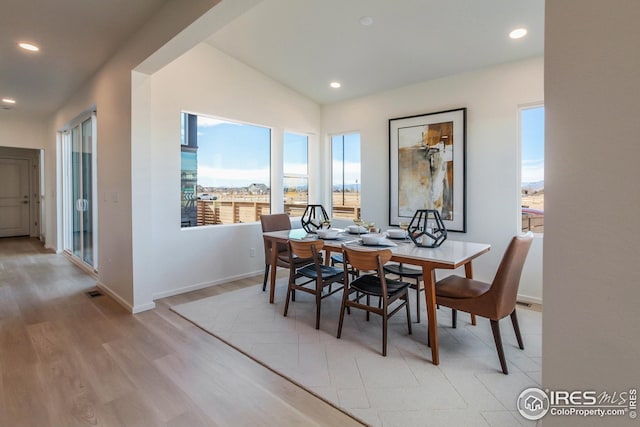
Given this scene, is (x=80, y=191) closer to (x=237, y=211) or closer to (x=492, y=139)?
(x=237, y=211)

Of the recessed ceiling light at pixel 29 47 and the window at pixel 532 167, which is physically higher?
the recessed ceiling light at pixel 29 47

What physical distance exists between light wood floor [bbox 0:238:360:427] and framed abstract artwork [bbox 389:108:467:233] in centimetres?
296

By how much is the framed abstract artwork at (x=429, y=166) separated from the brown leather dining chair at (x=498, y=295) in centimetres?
173

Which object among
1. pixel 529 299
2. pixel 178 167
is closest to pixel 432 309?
pixel 529 299

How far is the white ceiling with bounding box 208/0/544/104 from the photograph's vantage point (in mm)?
2828

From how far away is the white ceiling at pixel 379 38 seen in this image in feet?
9.28

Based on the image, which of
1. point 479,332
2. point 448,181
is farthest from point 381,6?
point 479,332

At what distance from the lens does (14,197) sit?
8.05 metres

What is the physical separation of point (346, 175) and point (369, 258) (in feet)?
10.00

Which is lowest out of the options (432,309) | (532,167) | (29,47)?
(432,309)

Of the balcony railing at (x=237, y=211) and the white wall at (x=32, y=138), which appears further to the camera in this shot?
the white wall at (x=32, y=138)

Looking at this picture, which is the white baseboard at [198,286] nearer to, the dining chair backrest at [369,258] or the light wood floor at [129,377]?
the light wood floor at [129,377]

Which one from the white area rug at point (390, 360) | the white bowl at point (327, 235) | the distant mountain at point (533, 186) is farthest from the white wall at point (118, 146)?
the distant mountain at point (533, 186)

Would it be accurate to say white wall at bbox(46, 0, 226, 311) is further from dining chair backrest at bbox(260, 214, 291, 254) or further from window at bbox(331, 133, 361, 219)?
window at bbox(331, 133, 361, 219)
